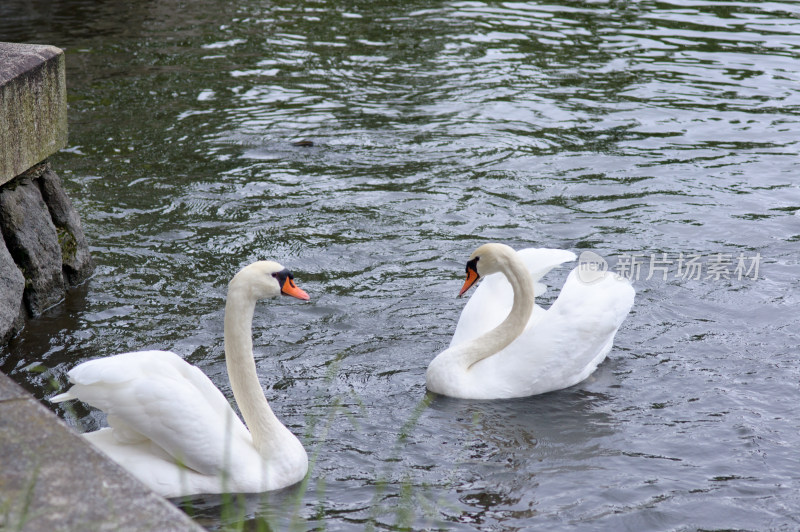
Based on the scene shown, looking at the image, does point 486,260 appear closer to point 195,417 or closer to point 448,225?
point 195,417

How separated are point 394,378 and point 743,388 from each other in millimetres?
1965

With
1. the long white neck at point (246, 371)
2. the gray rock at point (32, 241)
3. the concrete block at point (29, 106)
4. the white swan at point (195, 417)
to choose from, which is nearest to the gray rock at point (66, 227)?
the gray rock at point (32, 241)

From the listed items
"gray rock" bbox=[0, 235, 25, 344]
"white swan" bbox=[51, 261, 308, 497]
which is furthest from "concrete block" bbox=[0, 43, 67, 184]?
"white swan" bbox=[51, 261, 308, 497]

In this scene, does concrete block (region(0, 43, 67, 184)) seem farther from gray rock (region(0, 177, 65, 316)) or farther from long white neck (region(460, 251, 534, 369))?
long white neck (region(460, 251, 534, 369))

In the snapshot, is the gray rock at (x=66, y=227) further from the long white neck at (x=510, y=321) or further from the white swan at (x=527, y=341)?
the long white neck at (x=510, y=321)

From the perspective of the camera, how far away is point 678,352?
616cm

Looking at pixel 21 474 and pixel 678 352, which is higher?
pixel 21 474

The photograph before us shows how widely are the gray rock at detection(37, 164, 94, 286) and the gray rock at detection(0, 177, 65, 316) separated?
0.53 feet

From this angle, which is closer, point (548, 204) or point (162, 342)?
point (162, 342)

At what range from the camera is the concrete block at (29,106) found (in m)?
6.09

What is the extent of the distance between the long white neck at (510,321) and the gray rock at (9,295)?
272 centimetres

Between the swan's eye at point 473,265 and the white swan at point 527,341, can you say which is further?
the swan's eye at point 473,265

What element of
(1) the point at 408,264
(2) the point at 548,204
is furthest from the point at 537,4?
(1) the point at 408,264

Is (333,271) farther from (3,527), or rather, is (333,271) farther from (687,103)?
(687,103)
